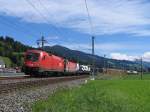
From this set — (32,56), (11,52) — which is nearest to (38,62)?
(32,56)

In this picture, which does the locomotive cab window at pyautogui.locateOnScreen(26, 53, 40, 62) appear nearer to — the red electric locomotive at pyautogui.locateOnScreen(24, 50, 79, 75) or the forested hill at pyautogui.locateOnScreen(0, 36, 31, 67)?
the red electric locomotive at pyautogui.locateOnScreen(24, 50, 79, 75)

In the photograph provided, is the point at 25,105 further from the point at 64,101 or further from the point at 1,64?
the point at 1,64

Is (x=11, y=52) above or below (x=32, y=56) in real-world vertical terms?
above

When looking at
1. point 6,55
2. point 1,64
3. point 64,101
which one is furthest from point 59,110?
point 6,55

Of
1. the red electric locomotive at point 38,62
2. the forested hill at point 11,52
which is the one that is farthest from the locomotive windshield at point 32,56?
the forested hill at point 11,52

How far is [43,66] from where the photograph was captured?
57.5 meters

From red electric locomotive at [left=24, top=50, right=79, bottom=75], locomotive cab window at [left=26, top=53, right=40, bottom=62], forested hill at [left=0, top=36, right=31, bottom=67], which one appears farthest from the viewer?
forested hill at [left=0, top=36, right=31, bottom=67]

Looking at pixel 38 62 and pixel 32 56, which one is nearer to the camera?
pixel 38 62

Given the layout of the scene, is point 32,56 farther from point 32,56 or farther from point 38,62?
point 38,62

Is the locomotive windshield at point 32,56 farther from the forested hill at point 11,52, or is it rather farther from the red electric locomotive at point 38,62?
the forested hill at point 11,52

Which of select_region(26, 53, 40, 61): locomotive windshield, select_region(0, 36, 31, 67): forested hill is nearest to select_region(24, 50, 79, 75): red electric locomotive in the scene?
select_region(26, 53, 40, 61): locomotive windshield

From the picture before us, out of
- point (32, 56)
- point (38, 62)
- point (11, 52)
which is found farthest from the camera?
point (11, 52)

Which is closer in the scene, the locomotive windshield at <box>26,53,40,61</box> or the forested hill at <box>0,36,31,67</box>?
the locomotive windshield at <box>26,53,40,61</box>

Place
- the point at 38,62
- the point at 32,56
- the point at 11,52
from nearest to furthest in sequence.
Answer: the point at 38,62, the point at 32,56, the point at 11,52
